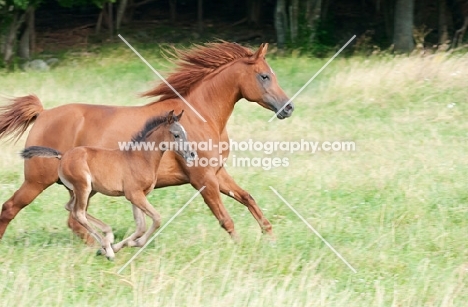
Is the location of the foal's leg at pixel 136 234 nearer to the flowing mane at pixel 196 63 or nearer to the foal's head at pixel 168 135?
the foal's head at pixel 168 135

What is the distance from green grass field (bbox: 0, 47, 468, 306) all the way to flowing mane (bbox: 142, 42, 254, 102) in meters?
0.90

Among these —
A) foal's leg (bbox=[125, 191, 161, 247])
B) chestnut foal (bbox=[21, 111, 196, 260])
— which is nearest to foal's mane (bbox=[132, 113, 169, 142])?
chestnut foal (bbox=[21, 111, 196, 260])

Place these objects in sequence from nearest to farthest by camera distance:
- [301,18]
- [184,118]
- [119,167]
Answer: [119,167] < [184,118] < [301,18]

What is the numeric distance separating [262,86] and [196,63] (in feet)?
2.40

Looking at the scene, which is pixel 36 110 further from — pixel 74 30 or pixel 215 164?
pixel 74 30

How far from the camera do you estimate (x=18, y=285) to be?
6.08 m

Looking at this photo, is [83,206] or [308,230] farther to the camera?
[308,230]

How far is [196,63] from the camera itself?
8180mm

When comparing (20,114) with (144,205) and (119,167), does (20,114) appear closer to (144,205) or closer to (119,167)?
(119,167)

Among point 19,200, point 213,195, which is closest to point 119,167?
point 213,195

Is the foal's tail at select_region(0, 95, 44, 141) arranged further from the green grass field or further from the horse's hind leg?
the green grass field

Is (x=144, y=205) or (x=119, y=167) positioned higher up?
(x=119, y=167)

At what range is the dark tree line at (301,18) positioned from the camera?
69.3ft

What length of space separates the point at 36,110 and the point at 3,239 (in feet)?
3.96
